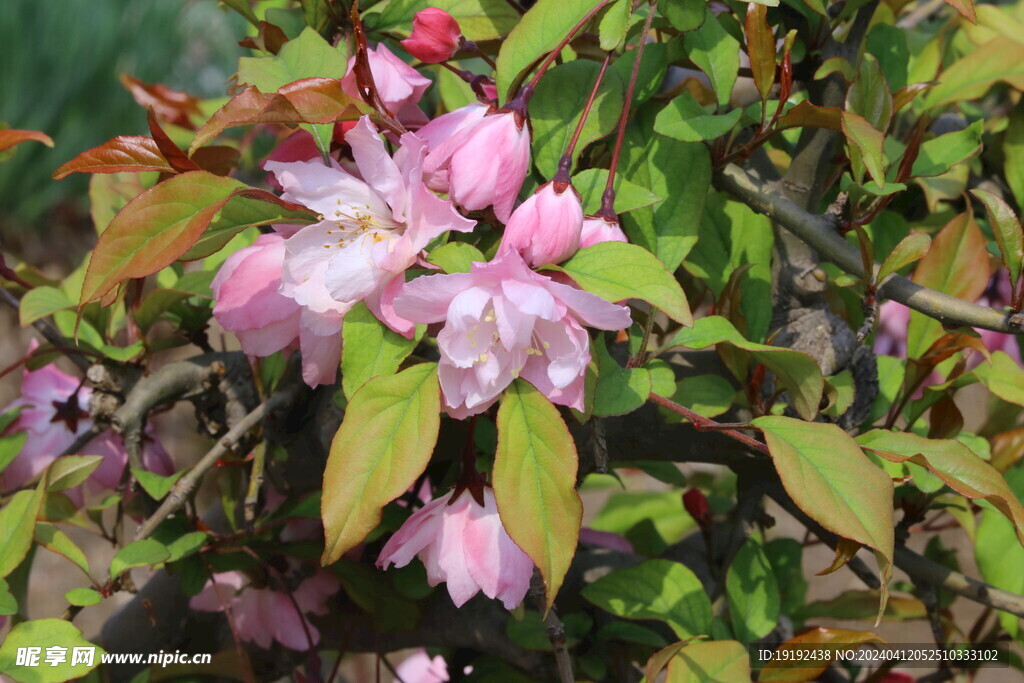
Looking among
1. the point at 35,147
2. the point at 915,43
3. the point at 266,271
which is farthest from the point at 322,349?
the point at 35,147

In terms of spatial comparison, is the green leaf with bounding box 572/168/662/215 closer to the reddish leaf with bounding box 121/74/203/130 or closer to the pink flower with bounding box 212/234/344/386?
the pink flower with bounding box 212/234/344/386

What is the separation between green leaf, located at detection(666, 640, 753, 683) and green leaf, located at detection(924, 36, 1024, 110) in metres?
0.42

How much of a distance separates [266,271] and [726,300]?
12.2 inches

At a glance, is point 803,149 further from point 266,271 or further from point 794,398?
point 266,271

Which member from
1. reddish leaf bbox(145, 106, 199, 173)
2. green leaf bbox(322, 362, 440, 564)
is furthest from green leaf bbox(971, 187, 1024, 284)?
reddish leaf bbox(145, 106, 199, 173)

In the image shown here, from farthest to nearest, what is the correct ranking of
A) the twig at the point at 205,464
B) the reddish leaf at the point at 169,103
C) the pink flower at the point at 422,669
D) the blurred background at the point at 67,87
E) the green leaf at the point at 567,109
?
the blurred background at the point at 67,87, the pink flower at the point at 422,669, the reddish leaf at the point at 169,103, the twig at the point at 205,464, the green leaf at the point at 567,109

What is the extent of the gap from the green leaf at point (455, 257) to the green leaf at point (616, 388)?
80 mm

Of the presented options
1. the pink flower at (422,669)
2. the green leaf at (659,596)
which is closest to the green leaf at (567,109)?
the green leaf at (659,596)

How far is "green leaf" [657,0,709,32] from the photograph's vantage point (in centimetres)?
44

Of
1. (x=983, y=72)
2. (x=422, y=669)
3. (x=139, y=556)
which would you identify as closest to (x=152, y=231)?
(x=139, y=556)

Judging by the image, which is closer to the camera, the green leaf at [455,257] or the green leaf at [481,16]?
the green leaf at [455,257]

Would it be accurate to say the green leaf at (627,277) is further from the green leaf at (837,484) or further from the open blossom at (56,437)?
the open blossom at (56,437)

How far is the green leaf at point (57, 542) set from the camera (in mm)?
553

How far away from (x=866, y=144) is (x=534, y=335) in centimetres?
21
